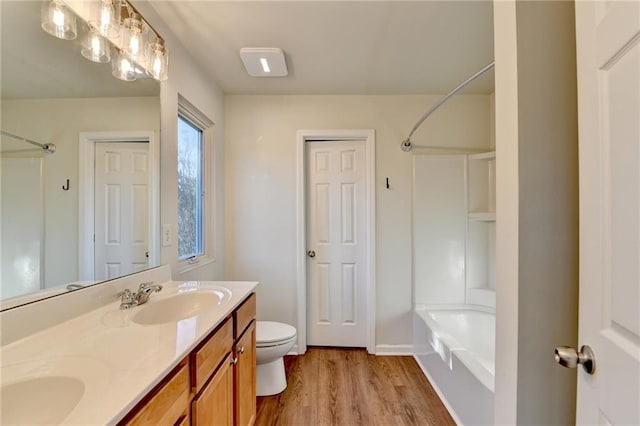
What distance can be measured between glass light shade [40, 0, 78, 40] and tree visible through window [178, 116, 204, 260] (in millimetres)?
843

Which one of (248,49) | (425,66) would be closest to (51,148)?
(248,49)

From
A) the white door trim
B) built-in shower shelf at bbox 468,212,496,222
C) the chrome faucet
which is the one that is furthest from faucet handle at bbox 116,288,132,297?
built-in shower shelf at bbox 468,212,496,222

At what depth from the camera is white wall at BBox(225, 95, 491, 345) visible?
2.61 m

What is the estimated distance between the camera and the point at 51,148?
103 centimetres

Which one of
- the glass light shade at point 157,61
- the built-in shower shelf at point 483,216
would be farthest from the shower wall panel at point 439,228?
the glass light shade at point 157,61

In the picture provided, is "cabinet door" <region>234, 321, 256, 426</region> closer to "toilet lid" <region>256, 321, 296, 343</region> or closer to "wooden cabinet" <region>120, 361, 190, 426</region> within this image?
"toilet lid" <region>256, 321, 296, 343</region>

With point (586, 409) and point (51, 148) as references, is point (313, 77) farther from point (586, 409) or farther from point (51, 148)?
point (586, 409)

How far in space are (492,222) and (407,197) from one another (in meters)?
0.80

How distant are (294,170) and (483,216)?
5.67ft

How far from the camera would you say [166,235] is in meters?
1.70

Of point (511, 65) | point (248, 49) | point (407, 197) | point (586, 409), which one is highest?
point (248, 49)

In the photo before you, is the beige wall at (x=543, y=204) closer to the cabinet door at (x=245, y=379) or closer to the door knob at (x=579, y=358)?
the door knob at (x=579, y=358)

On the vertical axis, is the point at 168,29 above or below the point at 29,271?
above

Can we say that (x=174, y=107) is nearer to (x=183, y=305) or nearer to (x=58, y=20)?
(x=58, y=20)
